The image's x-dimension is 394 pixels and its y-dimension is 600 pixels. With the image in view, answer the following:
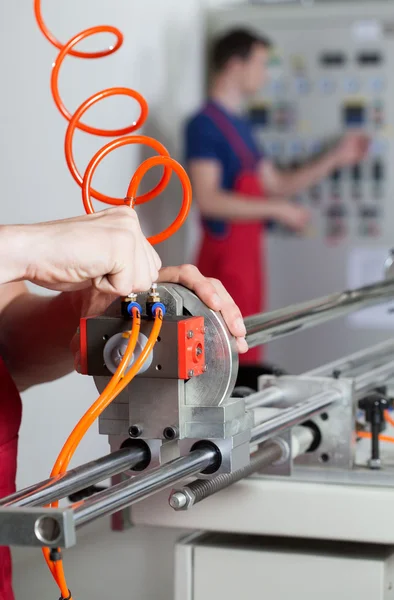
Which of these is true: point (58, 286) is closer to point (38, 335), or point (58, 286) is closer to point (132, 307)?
point (132, 307)

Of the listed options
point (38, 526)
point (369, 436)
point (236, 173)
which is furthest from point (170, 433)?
point (236, 173)

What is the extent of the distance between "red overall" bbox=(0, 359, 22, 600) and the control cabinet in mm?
2722

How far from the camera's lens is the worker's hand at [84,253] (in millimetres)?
805

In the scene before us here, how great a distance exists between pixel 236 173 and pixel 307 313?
2375 millimetres

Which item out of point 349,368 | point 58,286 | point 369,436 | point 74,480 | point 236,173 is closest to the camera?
point 74,480

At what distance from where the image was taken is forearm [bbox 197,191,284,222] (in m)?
3.42

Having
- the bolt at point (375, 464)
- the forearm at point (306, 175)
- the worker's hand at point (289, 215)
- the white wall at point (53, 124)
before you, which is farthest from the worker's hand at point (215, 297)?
the forearm at point (306, 175)

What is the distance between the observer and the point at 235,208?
11.4 feet

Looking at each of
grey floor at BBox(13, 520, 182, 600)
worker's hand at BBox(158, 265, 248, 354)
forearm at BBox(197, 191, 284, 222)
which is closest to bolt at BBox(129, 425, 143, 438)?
worker's hand at BBox(158, 265, 248, 354)

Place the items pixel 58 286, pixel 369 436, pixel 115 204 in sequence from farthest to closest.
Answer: pixel 369 436 < pixel 115 204 < pixel 58 286

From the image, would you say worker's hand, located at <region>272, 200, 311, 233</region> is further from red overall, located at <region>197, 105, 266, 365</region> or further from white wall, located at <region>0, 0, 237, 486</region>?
white wall, located at <region>0, 0, 237, 486</region>

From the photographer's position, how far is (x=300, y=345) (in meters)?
3.89

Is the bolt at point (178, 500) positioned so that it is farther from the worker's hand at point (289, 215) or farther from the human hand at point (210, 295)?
the worker's hand at point (289, 215)

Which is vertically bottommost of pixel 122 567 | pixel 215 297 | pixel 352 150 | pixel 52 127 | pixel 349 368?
pixel 122 567
